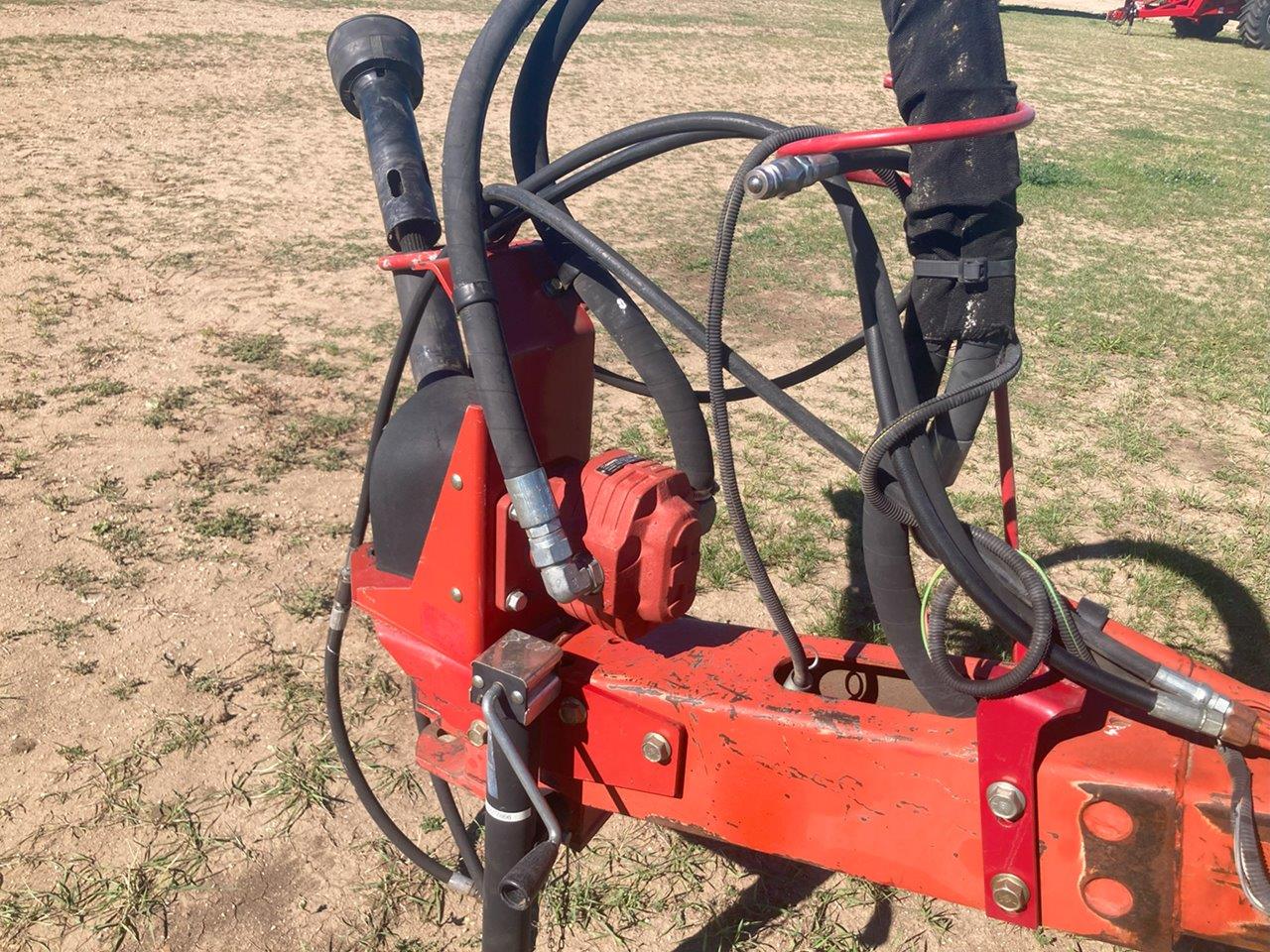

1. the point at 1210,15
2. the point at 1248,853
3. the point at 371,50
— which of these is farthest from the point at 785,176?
the point at 1210,15

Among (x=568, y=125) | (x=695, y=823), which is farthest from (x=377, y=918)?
(x=568, y=125)

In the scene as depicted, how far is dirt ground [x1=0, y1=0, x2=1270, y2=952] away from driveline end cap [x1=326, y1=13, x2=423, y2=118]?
1476mm

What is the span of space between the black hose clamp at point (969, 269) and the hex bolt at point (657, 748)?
0.78 meters

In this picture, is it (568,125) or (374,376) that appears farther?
(568,125)

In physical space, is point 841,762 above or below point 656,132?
below

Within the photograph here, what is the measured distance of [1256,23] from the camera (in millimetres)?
16609

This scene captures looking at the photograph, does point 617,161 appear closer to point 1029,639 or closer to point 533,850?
point 1029,639

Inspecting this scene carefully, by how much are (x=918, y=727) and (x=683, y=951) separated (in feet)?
3.21

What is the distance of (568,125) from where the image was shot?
818 centimetres

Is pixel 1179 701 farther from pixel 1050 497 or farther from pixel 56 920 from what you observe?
pixel 1050 497

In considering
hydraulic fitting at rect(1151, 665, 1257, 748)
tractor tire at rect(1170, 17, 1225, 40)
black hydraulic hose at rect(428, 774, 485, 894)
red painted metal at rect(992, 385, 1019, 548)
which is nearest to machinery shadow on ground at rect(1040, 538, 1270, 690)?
red painted metal at rect(992, 385, 1019, 548)

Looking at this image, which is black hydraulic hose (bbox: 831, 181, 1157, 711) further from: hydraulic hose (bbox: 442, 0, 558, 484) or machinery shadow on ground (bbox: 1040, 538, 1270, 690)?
machinery shadow on ground (bbox: 1040, 538, 1270, 690)

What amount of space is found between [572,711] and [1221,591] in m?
2.53

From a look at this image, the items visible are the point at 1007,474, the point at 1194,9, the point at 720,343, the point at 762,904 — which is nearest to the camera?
the point at 720,343
